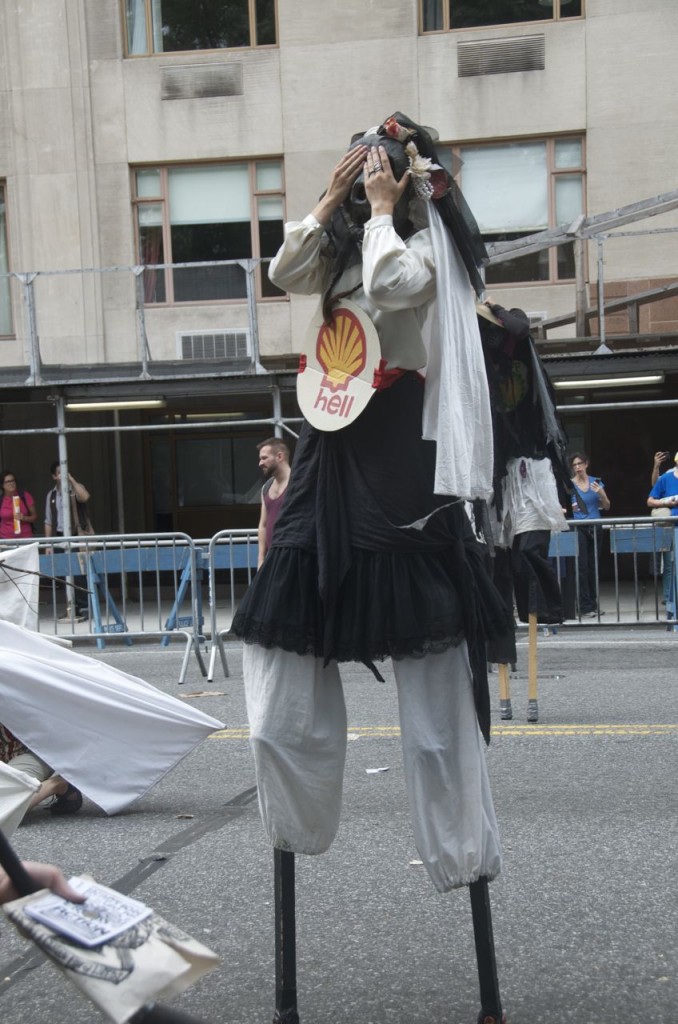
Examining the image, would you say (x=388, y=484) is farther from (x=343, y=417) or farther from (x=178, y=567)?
(x=178, y=567)

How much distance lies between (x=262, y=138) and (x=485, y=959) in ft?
58.4

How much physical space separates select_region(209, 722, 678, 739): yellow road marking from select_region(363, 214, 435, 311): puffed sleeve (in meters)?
4.35

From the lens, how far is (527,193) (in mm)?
18797

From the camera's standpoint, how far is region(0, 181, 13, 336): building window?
62.8ft

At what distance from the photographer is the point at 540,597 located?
7156 millimetres

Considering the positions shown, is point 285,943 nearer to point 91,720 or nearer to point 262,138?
point 91,720

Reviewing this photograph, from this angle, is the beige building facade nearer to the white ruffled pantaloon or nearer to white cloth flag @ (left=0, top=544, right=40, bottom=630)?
white cloth flag @ (left=0, top=544, right=40, bottom=630)

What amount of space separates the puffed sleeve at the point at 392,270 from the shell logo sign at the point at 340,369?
0.14 metres

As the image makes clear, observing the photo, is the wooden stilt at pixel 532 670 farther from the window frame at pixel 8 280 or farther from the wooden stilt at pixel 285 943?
the window frame at pixel 8 280

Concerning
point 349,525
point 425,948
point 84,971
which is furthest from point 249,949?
point 84,971

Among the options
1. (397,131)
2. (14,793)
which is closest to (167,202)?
(14,793)

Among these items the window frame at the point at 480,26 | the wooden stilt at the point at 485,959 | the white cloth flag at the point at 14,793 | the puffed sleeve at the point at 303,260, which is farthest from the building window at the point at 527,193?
the wooden stilt at the point at 485,959

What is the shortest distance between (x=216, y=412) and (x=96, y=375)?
13.7 ft

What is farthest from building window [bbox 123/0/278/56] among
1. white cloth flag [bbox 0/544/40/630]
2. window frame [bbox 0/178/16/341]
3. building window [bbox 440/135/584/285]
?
white cloth flag [bbox 0/544/40/630]
